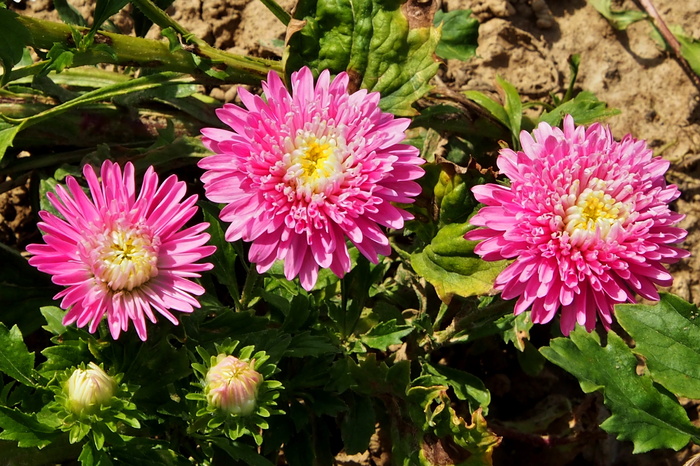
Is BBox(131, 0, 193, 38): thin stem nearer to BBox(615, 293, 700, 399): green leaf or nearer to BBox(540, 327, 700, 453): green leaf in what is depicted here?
BBox(540, 327, 700, 453): green leaf

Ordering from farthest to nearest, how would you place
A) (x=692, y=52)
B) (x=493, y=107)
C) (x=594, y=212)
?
(x=692, y=52) < (x=493, y=107) < (x=594, y=212)

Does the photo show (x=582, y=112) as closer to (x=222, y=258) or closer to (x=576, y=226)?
(x=576, y=226)

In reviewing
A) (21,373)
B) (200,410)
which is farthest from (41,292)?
(200,410)

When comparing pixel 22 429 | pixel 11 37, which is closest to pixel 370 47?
pixel 11 37

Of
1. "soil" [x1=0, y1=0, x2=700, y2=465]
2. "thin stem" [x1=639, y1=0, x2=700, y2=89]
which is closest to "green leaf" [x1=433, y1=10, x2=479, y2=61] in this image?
"soil" [x1=0, y1=0, x2=700, y2=465]

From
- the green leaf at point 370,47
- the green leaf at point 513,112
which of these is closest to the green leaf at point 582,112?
the green leaf at point 513,112

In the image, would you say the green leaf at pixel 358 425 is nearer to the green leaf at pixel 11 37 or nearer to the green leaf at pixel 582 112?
the green leaf at pixel 582 112
